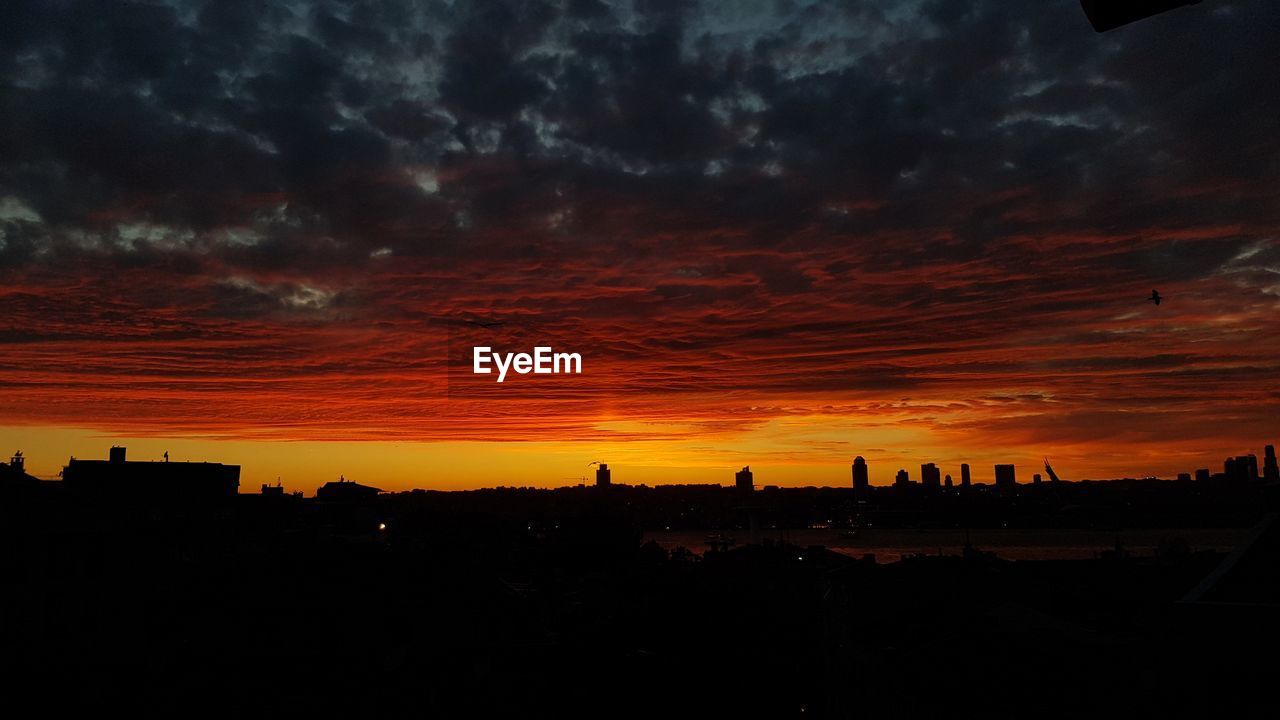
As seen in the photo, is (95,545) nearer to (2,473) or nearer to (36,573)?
(36,573)

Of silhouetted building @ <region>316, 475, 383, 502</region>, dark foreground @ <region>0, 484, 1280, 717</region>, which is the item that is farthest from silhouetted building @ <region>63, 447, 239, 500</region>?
silhouetted building @ <region>316, 475, 383, 502</region>

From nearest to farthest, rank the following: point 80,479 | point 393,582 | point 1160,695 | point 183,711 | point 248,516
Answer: point 1160,695 → point 183,711 → point 393,582 → point 248,516 → point 80,479

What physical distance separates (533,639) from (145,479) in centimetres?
3346

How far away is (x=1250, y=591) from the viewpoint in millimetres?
8430

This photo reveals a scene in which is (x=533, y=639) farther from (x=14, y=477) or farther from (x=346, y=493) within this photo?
(x=346, y=493)

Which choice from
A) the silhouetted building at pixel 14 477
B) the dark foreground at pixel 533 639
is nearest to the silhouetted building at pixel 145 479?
the silhouetted building at pixel 14 477

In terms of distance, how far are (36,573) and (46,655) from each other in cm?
715

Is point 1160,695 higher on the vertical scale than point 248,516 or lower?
lower

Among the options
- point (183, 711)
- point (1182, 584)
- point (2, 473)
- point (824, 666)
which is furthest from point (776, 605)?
point (2, 473)

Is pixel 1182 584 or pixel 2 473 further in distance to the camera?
pixel 2 473

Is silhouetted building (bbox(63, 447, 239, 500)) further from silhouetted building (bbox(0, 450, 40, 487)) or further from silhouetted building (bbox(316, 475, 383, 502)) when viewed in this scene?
silhouetted building (bbox(316, 475, 383, 502))

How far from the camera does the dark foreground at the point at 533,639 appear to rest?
12828mm

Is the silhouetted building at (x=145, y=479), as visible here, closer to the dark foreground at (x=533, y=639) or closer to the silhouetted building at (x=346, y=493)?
the dark foreground at (x=533, y=639)

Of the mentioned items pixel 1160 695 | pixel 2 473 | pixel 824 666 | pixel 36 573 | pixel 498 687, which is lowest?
pixel 824 666
